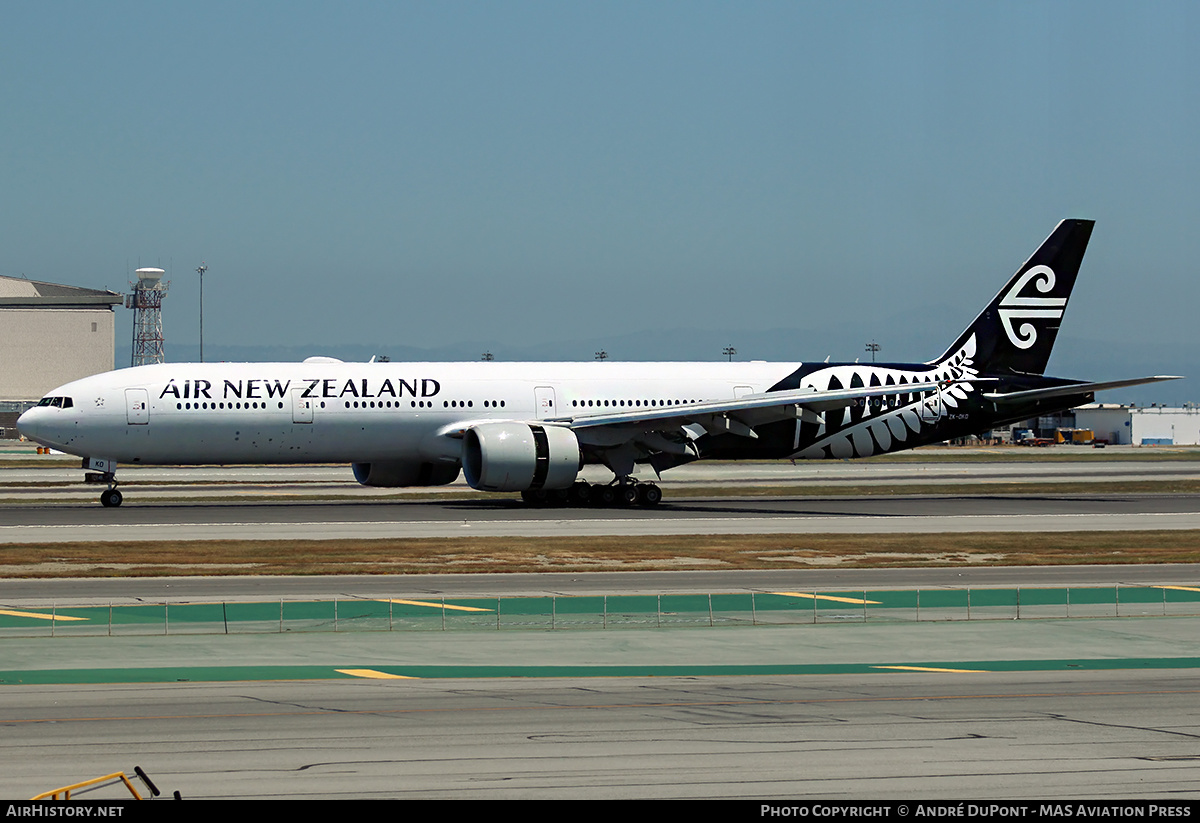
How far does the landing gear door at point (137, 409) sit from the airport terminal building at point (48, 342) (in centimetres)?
13354

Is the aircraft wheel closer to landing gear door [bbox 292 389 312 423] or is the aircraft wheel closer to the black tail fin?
landing gear door [bbox 292 389 312 423]

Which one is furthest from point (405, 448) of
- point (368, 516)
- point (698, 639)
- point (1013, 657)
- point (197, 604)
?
point (1013, 657)

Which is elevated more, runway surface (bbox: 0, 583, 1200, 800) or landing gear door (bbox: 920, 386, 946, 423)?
landing gear door (bbox: 920, 386, 946, 423)

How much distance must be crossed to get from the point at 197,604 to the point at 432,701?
34.5ft

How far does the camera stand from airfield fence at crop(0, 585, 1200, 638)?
79.6ft

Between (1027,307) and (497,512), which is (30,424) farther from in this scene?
(1027,307)

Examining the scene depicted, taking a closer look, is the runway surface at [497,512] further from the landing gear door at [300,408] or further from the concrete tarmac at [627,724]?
the concrete tarmac at [627,724]

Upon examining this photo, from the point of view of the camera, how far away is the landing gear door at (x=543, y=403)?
5353 centimetres

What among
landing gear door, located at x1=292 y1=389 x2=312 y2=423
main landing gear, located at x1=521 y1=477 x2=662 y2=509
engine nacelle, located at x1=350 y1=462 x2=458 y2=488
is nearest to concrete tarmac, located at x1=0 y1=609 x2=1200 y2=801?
landing gear door, located at x1=292 y1=389 x2=312 y2=423

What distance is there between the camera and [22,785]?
1272 cm

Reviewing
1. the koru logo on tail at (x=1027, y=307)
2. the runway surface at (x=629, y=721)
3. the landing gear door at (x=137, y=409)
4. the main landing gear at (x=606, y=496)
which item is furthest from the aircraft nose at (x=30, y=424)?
the koru logo on tail at (x=1027, y=307)

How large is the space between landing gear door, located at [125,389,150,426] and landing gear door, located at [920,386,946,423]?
3111cm

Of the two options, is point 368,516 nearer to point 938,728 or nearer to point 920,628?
point 920,628
